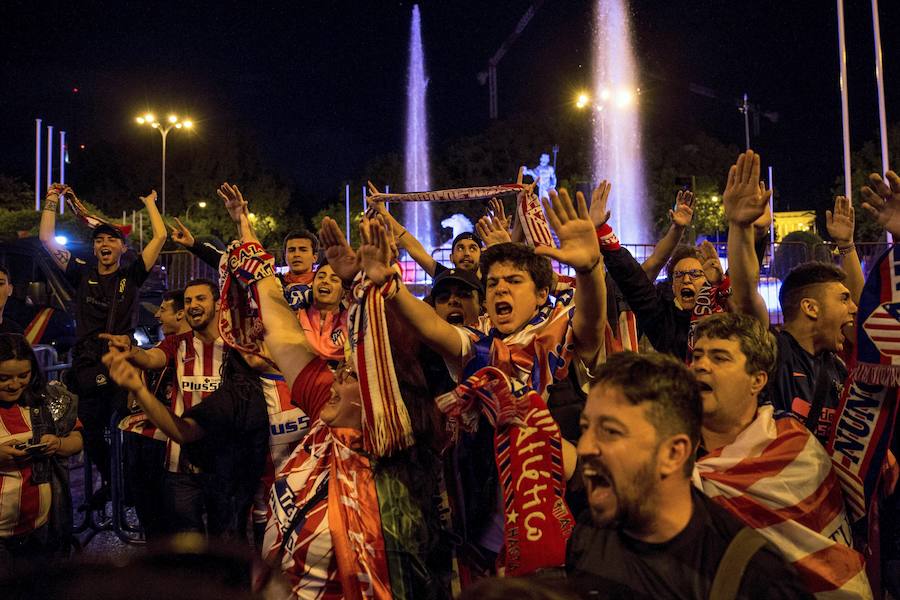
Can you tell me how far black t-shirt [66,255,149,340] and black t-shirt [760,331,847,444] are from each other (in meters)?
4.82

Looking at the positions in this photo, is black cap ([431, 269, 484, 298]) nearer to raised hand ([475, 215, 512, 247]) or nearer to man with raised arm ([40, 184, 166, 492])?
raised hand ([475, 215, 512, 247])

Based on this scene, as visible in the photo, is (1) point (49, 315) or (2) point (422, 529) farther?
(1) point (49, 315)

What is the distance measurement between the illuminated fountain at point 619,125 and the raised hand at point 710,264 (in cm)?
2743

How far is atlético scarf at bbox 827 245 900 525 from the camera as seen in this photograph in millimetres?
2695

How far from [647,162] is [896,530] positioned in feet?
148

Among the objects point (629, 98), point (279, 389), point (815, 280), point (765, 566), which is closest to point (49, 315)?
point (279, 389)

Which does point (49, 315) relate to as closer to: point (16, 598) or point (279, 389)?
point (279, 389)

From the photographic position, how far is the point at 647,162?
152 ft

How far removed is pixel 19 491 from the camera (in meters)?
3.96

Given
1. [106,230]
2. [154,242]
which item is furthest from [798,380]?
[106,230]

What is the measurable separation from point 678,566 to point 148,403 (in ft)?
9.25

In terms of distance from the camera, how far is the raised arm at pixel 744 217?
3295 millimetres

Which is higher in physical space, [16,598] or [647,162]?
[647,162]

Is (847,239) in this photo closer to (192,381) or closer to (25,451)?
(192,381)
